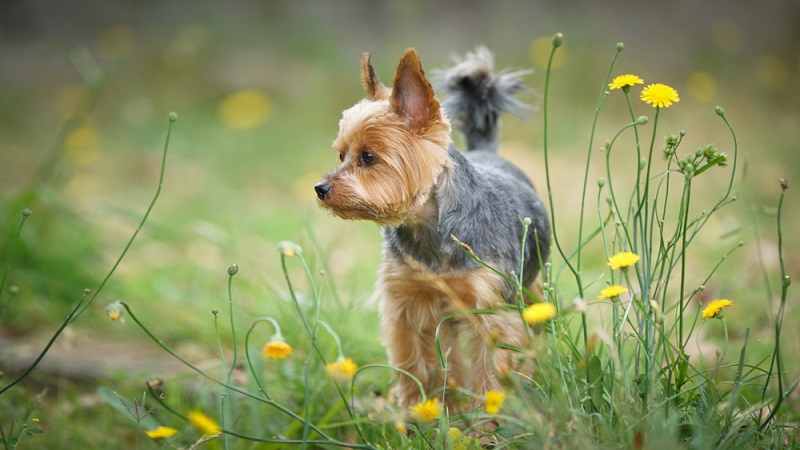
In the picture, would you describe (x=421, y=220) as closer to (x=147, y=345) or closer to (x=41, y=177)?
(x=147, y=345)

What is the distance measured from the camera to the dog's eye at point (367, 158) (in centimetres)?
284

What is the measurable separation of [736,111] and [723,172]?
93 centimetres

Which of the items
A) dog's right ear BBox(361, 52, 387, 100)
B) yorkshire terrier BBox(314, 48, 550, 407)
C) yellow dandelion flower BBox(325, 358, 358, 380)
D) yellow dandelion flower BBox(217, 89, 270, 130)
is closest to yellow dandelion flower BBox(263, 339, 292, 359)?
yellow dandelion flower BBox(325, 358, 358, 380)

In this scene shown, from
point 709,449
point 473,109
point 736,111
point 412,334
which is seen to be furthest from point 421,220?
point 736,111

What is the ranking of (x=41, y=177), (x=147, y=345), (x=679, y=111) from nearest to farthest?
1. (x=147, y=345)
2. (x=41, y=177)
3. (x=679, y=111)

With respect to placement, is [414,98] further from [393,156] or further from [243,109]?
[243,109]

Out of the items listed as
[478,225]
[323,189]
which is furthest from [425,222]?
[323,189]

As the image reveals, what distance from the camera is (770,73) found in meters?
7.12

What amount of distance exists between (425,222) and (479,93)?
98 centimetres

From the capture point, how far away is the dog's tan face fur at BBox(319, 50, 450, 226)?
2.78 m

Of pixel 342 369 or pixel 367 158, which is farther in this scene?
pixel 367 158

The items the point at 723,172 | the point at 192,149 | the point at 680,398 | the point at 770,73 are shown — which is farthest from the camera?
the point at 192,149

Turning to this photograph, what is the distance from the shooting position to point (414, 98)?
9.25 ft

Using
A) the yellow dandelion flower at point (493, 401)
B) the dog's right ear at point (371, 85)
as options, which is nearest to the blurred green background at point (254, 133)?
the dog's right ear at point (371, 85)
